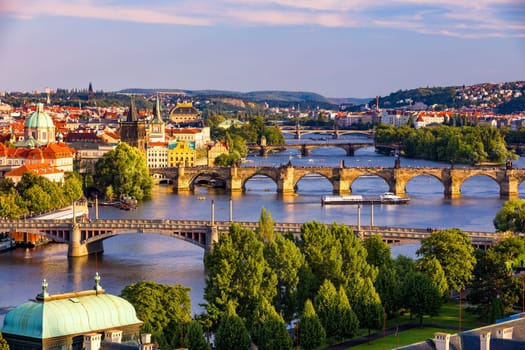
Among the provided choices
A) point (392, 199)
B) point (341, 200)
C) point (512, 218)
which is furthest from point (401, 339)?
point (392, 199)

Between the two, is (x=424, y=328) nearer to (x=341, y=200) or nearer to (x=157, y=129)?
(x=341, y=200)

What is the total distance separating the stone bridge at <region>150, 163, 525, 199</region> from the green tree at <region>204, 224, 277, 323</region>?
71.6ft

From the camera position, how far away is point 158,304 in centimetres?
1573

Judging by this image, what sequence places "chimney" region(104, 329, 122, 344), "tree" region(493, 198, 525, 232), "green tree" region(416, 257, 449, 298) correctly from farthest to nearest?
1. "tree" region(493, 198, 525, 232)
2. "green tree" region(416, 257, 449, 298)
3. "chimney" region(104, 329, 122, 344)

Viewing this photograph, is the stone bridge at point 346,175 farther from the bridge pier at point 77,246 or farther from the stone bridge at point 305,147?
the stone bridge at point 305,147

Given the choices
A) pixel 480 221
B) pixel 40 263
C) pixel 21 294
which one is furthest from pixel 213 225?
pixel 480 221

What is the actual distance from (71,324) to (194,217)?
1990 centimetres

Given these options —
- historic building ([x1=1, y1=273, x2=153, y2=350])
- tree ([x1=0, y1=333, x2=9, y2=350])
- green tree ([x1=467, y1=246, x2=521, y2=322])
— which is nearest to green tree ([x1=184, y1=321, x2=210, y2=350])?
historic building ([x1=1, y1=273, x2=153, y2=350])

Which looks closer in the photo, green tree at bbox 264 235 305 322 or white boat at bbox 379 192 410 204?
green tree at bbox 264 235 305 322

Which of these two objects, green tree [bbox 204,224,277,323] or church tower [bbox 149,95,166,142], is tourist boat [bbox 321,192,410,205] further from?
green tree [bbox 204,224,277,323]

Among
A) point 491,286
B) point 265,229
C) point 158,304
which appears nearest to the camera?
point 158,304

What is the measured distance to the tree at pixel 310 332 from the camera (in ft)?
50.1

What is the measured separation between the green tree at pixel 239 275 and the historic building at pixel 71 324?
4.63 m

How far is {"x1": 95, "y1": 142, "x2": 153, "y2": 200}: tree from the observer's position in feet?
124
